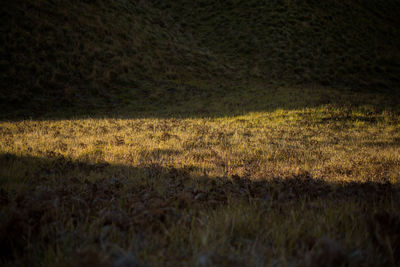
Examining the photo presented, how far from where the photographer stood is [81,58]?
1905 cm

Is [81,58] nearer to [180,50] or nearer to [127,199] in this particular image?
[180,50]

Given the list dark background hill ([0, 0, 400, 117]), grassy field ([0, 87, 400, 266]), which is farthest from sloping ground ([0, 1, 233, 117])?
grassy field ([0, 87, 400, 266])

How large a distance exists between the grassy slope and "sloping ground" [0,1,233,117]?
0.12m

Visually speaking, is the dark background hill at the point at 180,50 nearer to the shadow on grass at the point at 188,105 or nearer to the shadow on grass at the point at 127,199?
the shadow on grass at the point at 188,105

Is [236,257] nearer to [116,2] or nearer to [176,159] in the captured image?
[176,159]

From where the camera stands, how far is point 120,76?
1994cm

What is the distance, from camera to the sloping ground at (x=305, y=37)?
96.5 ft

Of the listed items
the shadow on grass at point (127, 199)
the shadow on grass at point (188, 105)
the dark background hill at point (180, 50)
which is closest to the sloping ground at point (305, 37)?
the dark background hill at point (180, 50)

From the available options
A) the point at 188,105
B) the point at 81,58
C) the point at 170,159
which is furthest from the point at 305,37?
the point at 170,159

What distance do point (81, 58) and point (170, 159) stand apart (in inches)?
704

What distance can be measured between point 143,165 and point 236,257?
3510 mm

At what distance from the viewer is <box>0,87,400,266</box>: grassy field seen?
6.53 feet

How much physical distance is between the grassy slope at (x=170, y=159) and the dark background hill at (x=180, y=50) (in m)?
0.17

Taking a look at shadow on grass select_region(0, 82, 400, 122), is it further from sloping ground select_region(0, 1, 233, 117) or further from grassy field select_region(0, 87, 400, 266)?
Answer: grassy field select_region(0, 87, 400, 266)
